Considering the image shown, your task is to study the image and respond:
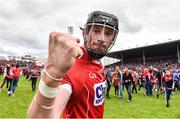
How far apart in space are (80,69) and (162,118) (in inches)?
374

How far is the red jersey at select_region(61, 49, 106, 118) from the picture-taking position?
7.27ft

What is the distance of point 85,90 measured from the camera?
2.32 meters

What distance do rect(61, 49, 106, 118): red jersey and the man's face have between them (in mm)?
221

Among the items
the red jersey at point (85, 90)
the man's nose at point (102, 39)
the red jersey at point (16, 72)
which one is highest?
the man's nose at point (102, 39)

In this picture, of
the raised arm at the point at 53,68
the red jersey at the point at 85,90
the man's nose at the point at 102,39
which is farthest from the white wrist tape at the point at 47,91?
the man's nose at the point at 102,39

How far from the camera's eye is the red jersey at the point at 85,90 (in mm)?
2215

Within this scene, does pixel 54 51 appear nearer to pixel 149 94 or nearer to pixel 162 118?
pixel 162 118

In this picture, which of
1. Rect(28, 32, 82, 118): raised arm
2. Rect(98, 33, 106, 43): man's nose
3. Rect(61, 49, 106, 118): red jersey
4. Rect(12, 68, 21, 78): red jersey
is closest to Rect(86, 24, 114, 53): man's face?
Rect(98, 33, 106, 43): man's nose

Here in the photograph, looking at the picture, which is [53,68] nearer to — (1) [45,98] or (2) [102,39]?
(1) [45,98]

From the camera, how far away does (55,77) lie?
50.5 inches

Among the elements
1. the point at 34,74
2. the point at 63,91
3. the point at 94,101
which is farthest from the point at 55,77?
the point at 34,74

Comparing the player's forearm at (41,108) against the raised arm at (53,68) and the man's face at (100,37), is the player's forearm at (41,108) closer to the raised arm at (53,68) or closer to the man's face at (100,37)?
the raised arm at (53,68)

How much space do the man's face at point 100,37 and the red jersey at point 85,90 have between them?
0.22m

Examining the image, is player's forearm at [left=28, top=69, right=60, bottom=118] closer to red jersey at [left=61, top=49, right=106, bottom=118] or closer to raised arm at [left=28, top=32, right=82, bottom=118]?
raised arm at [left=28, top=32, right=82, bottom=118]
